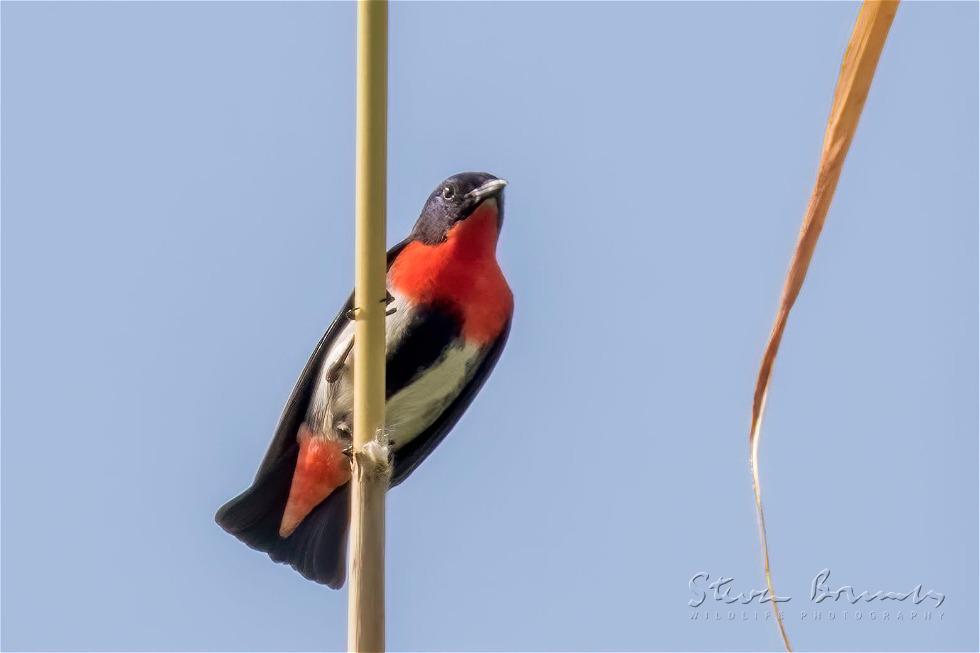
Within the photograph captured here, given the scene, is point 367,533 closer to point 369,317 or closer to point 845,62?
point 369,317

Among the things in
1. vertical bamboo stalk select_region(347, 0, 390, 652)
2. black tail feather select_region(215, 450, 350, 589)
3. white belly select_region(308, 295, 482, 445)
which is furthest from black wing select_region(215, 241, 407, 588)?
vertical bamboo stalk select_region(347, 0, 390, 652)

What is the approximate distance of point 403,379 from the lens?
183 inches

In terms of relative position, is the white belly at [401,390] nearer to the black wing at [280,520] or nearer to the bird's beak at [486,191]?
the black wing at [280,520]

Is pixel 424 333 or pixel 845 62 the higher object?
pixel 845 62

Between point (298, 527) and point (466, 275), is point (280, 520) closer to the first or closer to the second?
Result: point (298, 527)

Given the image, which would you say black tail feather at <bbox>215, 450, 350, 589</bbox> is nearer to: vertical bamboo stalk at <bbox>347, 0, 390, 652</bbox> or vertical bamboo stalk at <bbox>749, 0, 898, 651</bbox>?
vertical bamboo stalk at <bbox>347, 0, 390, 652</bbox>

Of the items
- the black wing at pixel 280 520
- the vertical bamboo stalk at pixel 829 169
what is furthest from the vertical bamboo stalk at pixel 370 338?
the black wing at pixel 280 520

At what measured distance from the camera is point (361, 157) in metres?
2.22

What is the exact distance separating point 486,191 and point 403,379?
2.29 ft

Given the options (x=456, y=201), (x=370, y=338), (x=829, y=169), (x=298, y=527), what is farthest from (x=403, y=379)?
(x=829, y=169)

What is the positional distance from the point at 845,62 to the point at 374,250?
793 mm

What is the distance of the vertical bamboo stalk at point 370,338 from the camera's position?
2146mm

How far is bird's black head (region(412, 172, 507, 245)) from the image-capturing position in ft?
15.7

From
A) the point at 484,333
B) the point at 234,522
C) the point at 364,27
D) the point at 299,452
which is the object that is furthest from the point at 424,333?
the point at 364,27
